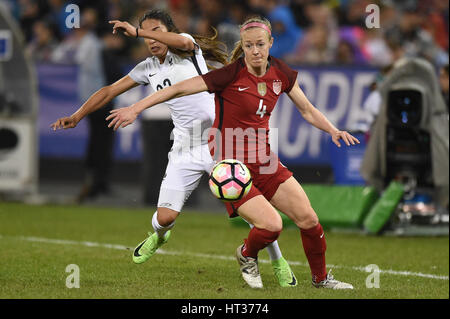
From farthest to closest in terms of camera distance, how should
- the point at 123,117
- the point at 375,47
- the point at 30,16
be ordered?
the point at 30,16
the point at 375,47
the point at 123,117

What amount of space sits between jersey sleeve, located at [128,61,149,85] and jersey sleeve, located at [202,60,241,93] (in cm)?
112

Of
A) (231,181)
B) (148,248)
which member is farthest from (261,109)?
(148,248)

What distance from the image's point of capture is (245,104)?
26.3 ft

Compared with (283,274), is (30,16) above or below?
above

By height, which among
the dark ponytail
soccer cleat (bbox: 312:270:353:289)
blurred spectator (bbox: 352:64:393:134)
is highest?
the dark ponytail

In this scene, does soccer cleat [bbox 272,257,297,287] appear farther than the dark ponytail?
No

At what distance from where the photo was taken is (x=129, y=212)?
15.8 m

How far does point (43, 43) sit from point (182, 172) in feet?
41.6

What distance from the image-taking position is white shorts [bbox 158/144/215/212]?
8.97m

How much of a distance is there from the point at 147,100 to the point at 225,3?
12705 mm

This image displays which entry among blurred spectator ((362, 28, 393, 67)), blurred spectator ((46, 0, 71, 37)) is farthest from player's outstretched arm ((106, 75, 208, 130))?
blurred spectator ((46, 0, 71, 37))

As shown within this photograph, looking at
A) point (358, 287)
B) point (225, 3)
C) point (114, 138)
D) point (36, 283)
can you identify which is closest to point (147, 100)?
point (36, 283)

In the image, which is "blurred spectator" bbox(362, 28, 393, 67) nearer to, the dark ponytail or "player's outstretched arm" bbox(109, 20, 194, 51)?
the dark ponytail

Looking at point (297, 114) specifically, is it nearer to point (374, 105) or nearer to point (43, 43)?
point (374, 105)
